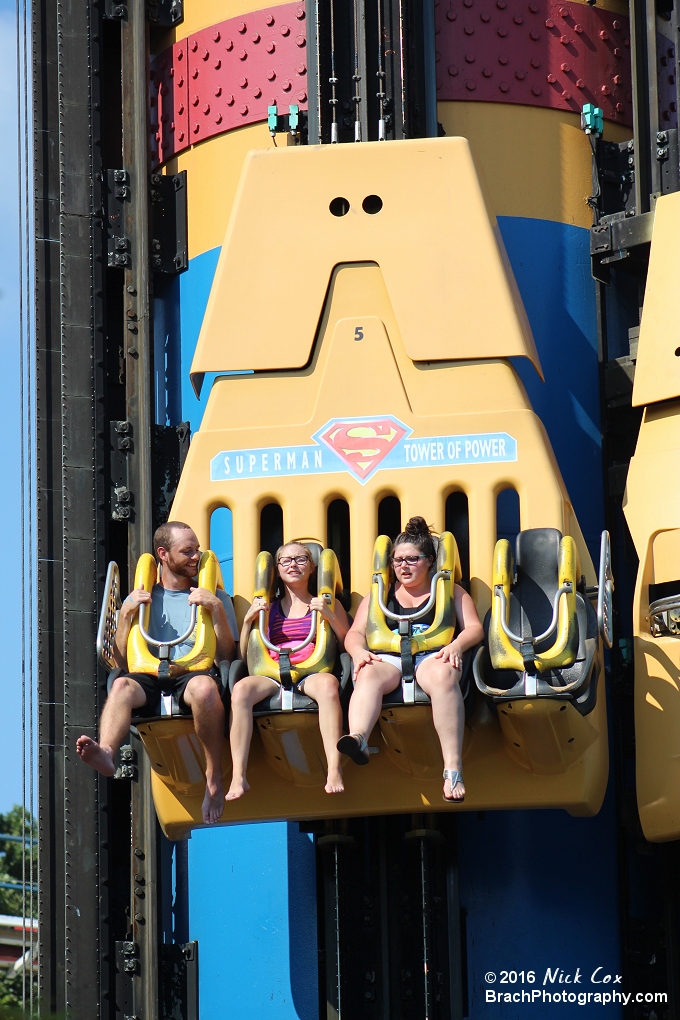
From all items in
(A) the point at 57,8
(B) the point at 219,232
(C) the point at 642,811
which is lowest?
(C) the point at 642,811

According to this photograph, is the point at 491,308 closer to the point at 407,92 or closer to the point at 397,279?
the point at 397,279

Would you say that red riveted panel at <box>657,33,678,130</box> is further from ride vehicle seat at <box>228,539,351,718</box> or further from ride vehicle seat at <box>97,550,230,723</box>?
ride vehicle seat at <box>97,550,230,723</box>

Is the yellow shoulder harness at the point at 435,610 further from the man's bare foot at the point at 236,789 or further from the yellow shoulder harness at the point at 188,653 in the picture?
the man's bare foot at the point at 236,789

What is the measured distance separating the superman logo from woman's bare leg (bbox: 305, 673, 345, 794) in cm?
139

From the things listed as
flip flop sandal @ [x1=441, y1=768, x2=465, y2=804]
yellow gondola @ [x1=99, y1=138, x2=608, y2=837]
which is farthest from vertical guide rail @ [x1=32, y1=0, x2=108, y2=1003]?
flip flop sandal @ [x1=441, y1=768, x2=465, y2=804]

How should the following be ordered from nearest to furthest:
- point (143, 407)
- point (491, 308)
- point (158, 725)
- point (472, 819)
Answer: point (158, 725) < point (491, 308) < point (472, 819) < point (143, 407)

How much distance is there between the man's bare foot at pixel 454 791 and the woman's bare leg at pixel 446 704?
0.11 m

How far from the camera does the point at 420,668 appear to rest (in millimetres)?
9930

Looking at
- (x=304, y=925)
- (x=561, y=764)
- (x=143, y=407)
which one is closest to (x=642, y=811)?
(x=561, y=764)

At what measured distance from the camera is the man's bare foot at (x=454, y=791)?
9602 mm

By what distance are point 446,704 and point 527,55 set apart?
532 cm

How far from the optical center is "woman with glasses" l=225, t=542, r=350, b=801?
9.93m

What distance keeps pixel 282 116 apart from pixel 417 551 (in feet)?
12.5

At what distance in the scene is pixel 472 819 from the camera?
39.2 feet
